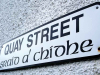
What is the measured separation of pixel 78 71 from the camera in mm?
509

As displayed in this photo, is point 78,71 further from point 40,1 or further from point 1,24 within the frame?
point 1,24

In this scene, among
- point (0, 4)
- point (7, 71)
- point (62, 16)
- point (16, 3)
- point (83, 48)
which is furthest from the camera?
point (0, 4)

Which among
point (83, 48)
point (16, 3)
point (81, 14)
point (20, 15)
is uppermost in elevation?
point (16, 3)

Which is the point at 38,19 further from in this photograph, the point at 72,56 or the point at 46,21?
the point at 72,56

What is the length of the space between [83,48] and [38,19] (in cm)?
41

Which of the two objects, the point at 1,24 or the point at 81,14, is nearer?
the point at 81,14

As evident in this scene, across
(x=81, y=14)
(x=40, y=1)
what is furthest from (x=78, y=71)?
(x=40, y=1)

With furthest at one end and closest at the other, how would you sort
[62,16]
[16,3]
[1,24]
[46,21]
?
[1,24] < [16,3] < [46,21] < [62,16]

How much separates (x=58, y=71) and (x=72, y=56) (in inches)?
4.5

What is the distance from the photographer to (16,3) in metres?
1.07

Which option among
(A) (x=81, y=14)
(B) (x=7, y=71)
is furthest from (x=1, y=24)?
(A) (x=81, y=14)

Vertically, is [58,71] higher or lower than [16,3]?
lower

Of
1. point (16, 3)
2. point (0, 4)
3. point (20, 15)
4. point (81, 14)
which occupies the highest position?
point (0, 4)

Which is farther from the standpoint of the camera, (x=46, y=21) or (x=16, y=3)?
(x=16, y=3)
